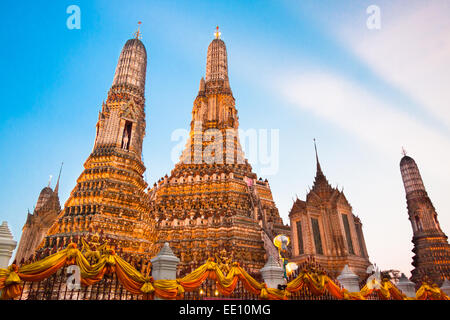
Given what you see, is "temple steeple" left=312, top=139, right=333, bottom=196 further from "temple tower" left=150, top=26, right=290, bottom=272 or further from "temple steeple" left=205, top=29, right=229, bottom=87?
"temple steeple" left=205, top=29, right=229, bottom=87

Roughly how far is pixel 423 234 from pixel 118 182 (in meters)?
39.7

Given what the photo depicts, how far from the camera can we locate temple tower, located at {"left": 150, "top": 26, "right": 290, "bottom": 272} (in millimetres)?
22750

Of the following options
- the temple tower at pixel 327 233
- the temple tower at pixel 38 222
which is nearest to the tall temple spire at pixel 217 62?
the temple tower at pixel 327 233

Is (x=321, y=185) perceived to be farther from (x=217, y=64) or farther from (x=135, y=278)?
(x=217, y=64)

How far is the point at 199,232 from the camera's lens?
23672 mm

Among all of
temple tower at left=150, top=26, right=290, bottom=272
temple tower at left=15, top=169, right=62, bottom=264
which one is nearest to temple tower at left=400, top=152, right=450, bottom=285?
temple tower at left=150, top=26, right=290, bottom=272

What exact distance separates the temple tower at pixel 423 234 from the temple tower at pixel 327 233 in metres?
20.0

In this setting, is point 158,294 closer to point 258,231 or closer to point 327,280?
point 327,280

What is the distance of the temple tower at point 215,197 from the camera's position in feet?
74.6

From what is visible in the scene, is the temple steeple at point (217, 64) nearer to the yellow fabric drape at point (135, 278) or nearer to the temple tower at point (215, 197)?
the temple tower at point (215, 197)

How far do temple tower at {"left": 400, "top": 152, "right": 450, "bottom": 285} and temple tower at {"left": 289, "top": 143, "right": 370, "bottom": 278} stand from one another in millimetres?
19961
